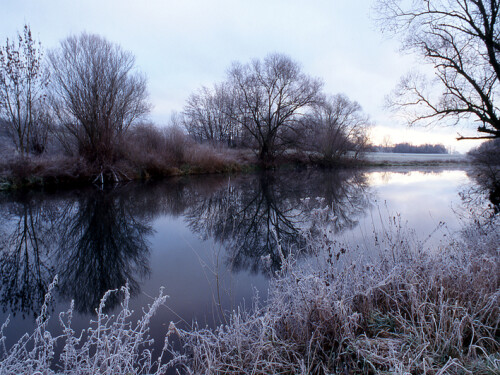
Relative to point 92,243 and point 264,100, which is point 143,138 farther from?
point 92,243

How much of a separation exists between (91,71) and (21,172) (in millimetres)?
6958

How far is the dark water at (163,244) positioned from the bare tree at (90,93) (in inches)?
241

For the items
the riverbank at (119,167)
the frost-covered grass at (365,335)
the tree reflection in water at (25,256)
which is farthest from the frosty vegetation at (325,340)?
the riverbank at (119,167)

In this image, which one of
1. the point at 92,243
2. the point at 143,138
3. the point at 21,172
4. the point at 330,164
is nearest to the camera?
the point at 92,243

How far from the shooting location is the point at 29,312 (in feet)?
11.4

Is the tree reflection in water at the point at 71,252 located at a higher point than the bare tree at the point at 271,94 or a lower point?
lower

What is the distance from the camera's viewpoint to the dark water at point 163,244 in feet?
12.2

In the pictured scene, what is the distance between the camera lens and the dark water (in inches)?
146

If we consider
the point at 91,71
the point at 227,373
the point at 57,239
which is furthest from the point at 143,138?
the point at 227,373

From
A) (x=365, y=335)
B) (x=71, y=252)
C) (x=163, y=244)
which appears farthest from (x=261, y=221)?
(x=365, y=335)

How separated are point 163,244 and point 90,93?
573 inches

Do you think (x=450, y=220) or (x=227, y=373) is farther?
(x=450, y=220)

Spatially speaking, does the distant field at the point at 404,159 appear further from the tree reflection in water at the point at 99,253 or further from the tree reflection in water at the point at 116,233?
the tree reflection in water at the point at 99,253

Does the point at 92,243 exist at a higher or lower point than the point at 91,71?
lower
